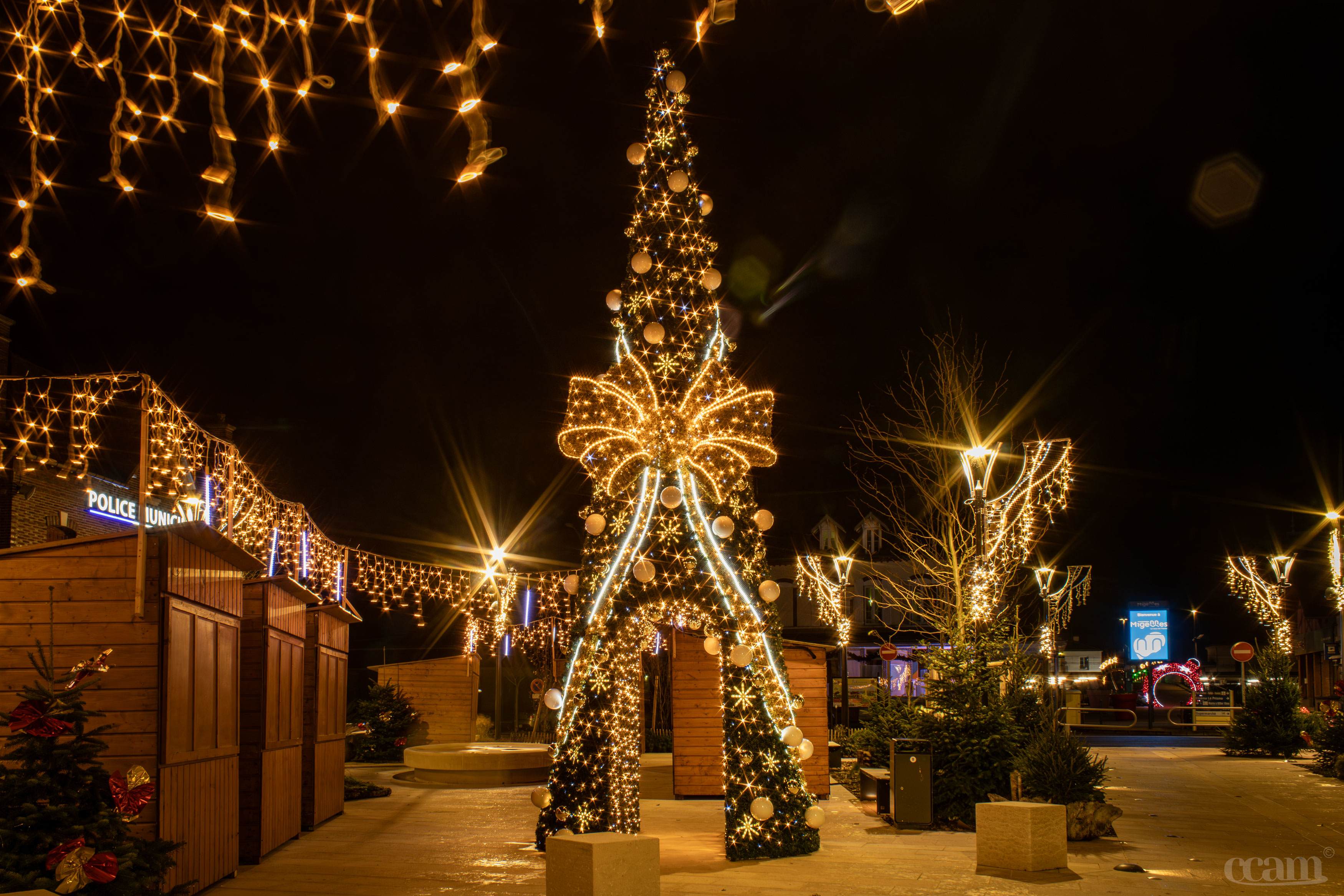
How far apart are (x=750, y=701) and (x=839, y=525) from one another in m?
36.1

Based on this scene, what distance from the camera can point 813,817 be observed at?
951 cm

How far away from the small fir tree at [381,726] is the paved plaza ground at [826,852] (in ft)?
23.9

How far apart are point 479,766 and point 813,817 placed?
936 centimetres

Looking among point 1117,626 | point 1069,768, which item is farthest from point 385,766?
point 1117,626

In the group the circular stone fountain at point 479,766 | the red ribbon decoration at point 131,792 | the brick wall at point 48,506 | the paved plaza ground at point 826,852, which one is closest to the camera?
the red ribbon decoration at point 131,792

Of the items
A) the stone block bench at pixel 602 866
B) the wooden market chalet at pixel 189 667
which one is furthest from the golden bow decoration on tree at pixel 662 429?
the stone block bench at pixel 602 866

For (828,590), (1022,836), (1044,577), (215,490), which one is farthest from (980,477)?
(1044,577)

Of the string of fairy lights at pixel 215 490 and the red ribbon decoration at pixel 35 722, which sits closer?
the red ribbon decoration at pixel 35 722

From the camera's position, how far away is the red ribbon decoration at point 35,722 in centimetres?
644

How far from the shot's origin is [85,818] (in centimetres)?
658

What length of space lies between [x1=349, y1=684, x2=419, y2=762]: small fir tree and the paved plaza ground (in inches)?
287

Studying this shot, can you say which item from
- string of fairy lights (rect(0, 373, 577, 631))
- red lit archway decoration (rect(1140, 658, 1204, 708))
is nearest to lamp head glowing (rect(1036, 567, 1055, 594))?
string of fairy lights (rect(0, 373, 577, 631))

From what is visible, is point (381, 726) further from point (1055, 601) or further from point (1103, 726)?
point (1103, 726)

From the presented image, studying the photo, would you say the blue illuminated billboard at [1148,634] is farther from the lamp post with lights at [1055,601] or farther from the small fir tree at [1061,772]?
the small fir tree at [1061,772]
